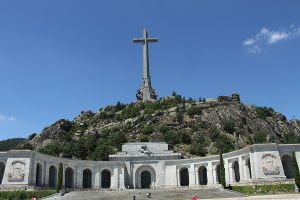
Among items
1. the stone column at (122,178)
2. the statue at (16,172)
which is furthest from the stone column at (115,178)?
the statue at (16,172)

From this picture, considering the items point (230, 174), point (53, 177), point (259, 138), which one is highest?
point (259, 138)

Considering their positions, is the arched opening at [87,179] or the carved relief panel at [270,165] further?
the arched opening at [87,179]

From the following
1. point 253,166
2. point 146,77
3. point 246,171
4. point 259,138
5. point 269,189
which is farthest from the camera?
point 146,77

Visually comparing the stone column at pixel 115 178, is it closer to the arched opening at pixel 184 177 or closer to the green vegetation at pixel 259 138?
the arched opening at pixel 184 177

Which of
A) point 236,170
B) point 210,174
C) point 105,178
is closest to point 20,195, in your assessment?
point 105,178

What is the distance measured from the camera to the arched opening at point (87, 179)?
6230cm

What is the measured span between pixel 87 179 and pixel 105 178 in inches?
125

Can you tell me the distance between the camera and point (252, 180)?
46.8 metres

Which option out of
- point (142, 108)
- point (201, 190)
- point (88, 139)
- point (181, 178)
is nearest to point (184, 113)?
point (142, 108)

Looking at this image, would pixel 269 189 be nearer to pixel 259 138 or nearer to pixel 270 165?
pixel 270 165

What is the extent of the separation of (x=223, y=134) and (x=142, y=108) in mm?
27902

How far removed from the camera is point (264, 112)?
108 meters

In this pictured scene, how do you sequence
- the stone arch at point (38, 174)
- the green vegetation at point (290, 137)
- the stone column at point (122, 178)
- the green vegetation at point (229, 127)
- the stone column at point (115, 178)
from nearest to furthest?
the stone arch at point (38, 174) < the stone column at point (115, 178) < the stone column at point (122, 178) < the green vegetation at point (290, 137) < the green vegetation at point (229, 127)

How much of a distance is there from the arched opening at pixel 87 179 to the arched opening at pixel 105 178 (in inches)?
89.6
